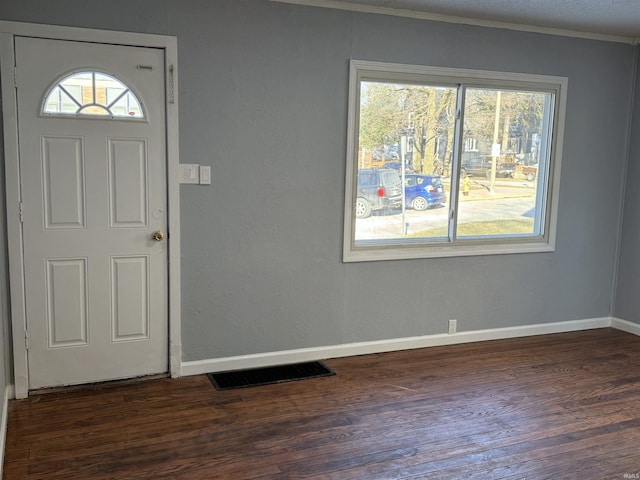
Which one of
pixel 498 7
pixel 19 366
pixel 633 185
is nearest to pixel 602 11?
pixel 498 7

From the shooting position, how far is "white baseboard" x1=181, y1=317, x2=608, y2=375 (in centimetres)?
379

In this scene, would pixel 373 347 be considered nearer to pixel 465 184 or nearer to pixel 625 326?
pixel 465 184

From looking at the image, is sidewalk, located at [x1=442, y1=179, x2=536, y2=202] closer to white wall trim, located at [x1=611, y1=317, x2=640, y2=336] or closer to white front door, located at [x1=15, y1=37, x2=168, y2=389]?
white wall trim, located at [x1=611, y1=317, x2=640, y2=336]

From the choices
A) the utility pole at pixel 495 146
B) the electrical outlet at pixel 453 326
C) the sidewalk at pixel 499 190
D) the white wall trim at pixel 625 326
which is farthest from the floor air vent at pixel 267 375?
the white wall trim at pixel 625 326

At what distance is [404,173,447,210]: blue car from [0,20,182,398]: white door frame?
5.60 ft

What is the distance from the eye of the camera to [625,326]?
496 centimetres

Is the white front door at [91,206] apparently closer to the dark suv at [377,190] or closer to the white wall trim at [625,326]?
the dark suv at [377,190]

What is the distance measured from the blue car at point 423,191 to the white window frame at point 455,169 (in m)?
A: 0.11

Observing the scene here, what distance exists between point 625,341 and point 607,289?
0.53 metres

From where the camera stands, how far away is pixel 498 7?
3816 mm

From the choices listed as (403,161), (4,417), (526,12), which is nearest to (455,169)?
(403,161)

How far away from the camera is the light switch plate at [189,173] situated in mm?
3531

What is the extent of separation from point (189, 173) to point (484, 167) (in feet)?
7.59

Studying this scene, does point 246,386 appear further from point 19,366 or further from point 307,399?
point 19,366
